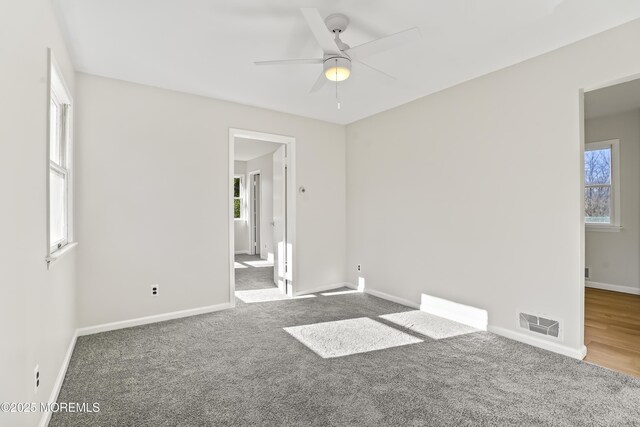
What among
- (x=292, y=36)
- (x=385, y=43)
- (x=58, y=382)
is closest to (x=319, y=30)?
(x=385, y=43)

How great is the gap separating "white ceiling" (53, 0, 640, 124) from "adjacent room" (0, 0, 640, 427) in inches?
0.9

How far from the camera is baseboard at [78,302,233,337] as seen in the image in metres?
3.18

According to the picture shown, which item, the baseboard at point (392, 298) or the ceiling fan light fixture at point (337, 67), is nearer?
the ceiling fan light fixture at point (337, 67)

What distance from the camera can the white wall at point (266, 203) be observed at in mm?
7727

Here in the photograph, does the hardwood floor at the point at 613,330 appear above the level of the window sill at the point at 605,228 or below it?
below

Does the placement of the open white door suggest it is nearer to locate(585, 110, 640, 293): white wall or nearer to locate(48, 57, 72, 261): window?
locate(48, 57, 72, 261): window

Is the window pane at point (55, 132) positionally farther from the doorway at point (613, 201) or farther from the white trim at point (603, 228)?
the white trim at point (603, 228)

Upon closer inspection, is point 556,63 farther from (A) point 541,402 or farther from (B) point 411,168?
(A) point 541,402

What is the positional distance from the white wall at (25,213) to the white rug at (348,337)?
189 centimetres

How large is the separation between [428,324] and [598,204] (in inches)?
147

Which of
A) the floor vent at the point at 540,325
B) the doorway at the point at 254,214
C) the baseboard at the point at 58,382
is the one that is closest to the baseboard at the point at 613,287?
the floor vent at the point at 540,325

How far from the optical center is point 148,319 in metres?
3.46

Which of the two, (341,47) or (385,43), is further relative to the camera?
(341,47)

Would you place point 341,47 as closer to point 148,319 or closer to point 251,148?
point 148,319
